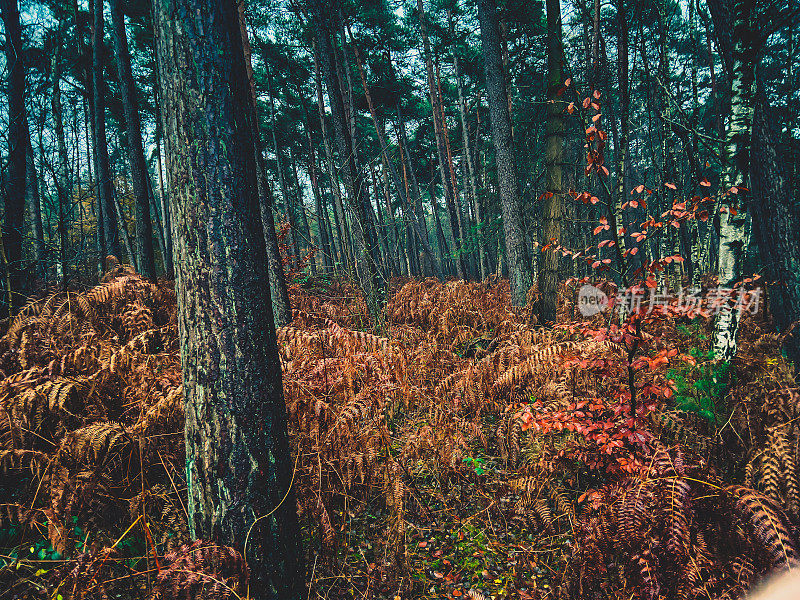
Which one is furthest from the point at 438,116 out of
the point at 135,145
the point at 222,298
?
the point at 222,298

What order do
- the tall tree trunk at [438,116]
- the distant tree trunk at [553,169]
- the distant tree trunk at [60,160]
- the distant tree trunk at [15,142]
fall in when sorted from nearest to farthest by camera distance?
1. the distant tree trunk at [15,142]
2. the distant tree trunk at [60,160]
3. the distant tree trunk at [553,169]
4. the tall tree trunk at [438,116]

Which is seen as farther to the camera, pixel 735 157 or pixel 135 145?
pixel 135 145

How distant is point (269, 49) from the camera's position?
42.0ft

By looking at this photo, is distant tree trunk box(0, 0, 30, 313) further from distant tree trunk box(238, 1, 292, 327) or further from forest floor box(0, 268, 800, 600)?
distant tree trunk box(238, 1, 292, 327)

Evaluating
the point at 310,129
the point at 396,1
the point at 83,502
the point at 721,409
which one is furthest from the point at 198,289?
the point at 310,129

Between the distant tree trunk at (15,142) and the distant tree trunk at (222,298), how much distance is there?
17.7ft

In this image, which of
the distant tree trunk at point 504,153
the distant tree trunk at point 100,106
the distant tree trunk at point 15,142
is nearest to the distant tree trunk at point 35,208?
the distant tree trunk at point 15,142

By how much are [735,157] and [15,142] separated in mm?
9564

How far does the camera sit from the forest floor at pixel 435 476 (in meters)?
2.02

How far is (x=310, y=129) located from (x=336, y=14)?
7.82 metres

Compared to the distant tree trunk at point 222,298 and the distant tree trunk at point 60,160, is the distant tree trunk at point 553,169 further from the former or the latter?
the distant tree trunk at point 60,160

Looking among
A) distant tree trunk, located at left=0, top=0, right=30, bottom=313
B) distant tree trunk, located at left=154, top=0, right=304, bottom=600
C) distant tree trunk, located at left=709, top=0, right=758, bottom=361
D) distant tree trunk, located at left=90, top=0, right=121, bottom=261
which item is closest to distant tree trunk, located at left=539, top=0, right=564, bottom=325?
distant tree trunk, located at left=709, top=0, right=758, bottom=361

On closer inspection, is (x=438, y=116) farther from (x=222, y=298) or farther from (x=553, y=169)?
(x=222, y=298)

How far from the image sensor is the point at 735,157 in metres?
3.96
